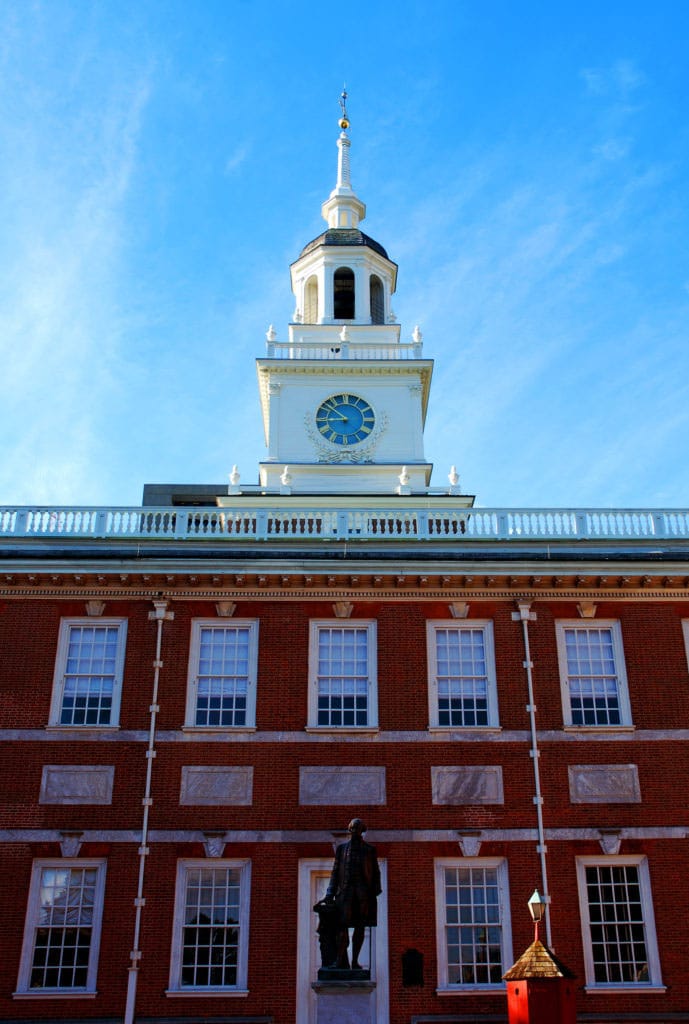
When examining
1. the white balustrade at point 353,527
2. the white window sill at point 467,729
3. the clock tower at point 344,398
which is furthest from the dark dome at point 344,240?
the white window sill at point 467,729

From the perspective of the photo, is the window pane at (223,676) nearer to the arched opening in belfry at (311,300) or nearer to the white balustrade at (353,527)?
the white balustrade at (353,527)

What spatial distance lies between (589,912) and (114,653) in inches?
396

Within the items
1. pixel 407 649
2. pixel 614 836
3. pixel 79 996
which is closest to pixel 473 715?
pixel 407 649

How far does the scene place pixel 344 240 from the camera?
137ft

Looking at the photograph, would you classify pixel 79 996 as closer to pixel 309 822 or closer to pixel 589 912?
pixel 309 822

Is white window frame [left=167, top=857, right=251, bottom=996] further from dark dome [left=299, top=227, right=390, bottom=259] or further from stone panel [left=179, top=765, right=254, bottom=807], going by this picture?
dark dome [left=299, top=227, right=390, bottom=259]

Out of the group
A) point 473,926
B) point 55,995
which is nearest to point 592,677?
point 473,926

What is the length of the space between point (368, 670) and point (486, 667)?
2.31m

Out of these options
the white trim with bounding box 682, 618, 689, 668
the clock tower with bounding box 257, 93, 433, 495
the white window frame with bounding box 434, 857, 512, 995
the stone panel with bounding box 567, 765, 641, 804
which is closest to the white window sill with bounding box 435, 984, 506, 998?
the white window frame with bounding box 434, 857, 512, 995

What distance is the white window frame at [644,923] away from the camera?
19484mm

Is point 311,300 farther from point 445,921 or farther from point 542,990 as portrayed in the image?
point 542,990

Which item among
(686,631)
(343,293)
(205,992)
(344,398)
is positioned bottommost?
(205,992)

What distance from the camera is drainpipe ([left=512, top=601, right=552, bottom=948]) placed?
65.7 ft

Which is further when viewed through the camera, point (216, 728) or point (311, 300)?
point (311, 300)
